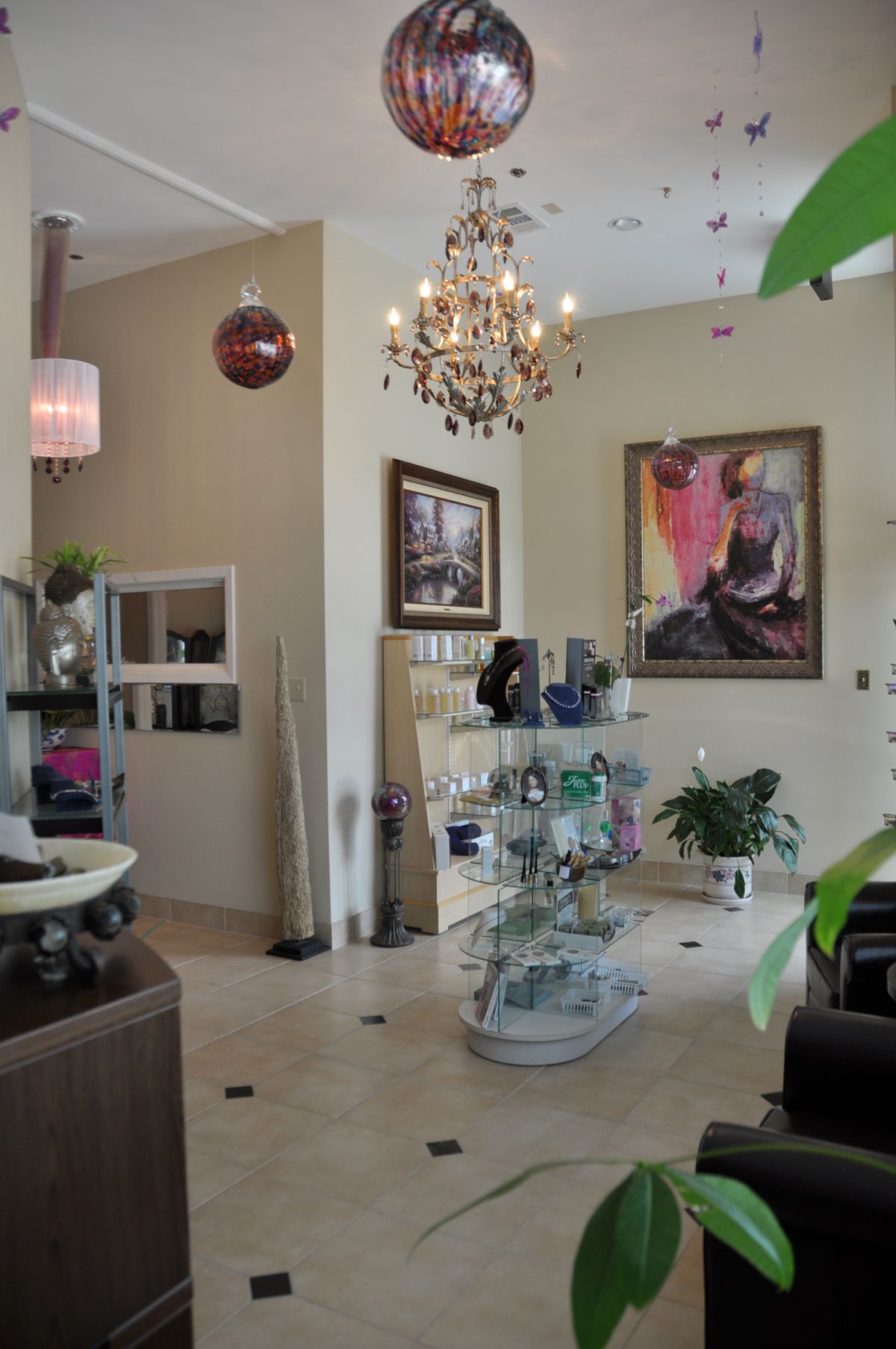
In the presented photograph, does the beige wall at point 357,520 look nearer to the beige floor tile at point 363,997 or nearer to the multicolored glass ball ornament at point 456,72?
the beige floor tile at point 363,997

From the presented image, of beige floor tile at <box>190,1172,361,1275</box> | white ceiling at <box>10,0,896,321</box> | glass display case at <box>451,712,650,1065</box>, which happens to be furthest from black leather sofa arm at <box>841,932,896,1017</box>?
white ceiling at <box>10,0,896,321</box>

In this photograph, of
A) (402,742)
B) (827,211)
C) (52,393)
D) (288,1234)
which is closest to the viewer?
(827,211)

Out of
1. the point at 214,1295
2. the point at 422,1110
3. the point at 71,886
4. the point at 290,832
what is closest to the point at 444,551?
the point at 290,832

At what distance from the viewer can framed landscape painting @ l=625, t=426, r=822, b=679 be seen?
6.38m

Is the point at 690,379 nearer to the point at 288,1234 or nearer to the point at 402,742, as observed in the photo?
the point at 402,742

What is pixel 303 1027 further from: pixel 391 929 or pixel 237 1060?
pixel 391 929

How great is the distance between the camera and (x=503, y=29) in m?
2.07

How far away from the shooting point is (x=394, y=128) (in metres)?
4.36

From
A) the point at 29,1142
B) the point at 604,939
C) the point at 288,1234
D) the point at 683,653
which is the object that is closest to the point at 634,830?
the point at 604,939

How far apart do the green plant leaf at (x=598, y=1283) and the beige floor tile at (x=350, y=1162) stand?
2712mm

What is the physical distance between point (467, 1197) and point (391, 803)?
8.48 ft

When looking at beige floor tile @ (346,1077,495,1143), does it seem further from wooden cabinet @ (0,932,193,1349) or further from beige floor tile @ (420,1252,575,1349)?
wooden cabinet @ (0,932,193,1349)

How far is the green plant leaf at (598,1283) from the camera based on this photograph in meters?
0.51

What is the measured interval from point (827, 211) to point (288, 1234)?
2.98m
